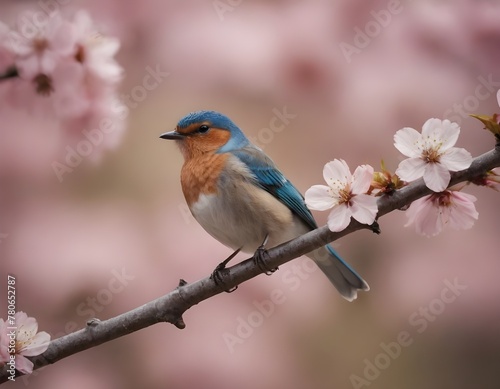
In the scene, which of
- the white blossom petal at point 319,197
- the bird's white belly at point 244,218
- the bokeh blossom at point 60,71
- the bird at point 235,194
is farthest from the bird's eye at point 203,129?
A: the white blossom petal at point 319,197

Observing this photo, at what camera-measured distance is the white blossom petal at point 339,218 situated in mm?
641

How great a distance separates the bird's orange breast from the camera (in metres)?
1.06

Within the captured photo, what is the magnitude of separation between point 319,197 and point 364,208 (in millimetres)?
45

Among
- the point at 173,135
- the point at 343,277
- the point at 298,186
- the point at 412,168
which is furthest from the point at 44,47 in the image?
the point at 298,186

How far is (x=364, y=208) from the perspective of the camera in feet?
2.13

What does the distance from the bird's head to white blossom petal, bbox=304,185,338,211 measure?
404mm

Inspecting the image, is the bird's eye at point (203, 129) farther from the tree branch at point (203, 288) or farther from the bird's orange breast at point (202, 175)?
the tree branch at point (203, 288)

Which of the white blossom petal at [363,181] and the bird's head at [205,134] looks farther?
the bird's head at [205,134]

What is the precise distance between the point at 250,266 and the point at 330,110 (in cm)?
72

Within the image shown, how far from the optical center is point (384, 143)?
4.71ft

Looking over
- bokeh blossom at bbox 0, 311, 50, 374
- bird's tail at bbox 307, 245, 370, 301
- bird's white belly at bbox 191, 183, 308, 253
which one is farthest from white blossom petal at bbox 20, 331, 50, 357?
bird's tail at bbox 307, 245, 370, 301

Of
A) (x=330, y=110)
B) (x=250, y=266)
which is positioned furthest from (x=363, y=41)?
(x=250, y=266)

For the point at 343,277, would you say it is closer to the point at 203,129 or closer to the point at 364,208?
the point at 203,129

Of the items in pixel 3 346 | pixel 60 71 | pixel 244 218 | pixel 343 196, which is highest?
pixel 343 196
